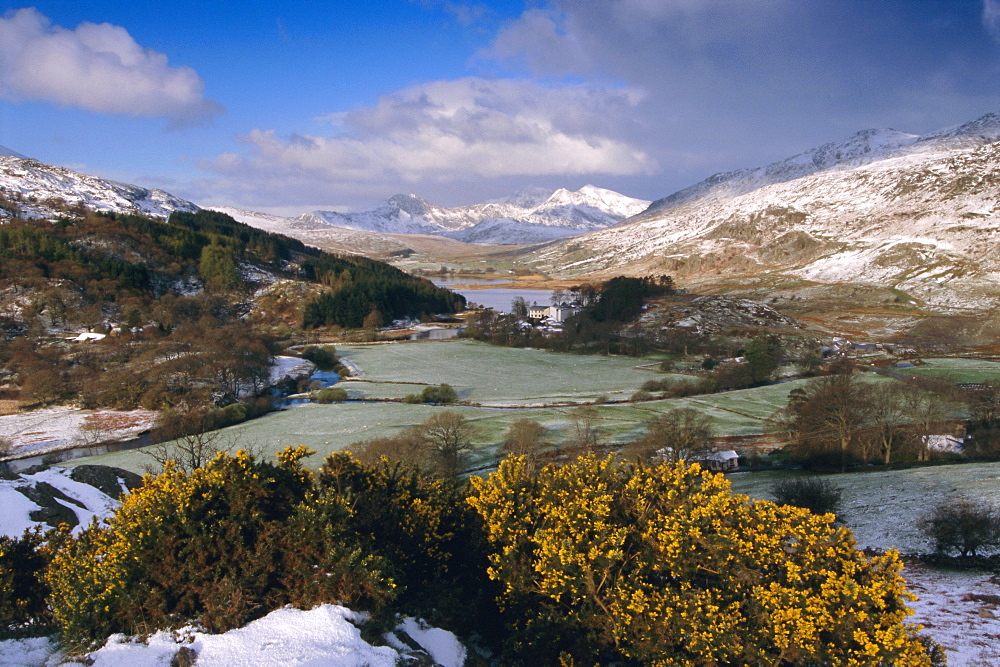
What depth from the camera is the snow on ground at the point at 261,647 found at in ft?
30.6

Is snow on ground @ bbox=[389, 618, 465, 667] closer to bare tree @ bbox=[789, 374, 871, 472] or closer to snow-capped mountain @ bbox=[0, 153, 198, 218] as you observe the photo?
bare tree @ bbox=[789, 374, 871, 472]

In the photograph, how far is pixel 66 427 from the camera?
172 feet

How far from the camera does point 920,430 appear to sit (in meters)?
38.0

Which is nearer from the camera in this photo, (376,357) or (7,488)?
(7,488)

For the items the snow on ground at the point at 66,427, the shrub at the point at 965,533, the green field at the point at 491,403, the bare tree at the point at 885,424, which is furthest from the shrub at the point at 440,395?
the shrub at the point at 965,533

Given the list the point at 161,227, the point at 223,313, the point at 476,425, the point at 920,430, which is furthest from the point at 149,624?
the point at 161,227

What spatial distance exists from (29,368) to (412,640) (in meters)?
77.0

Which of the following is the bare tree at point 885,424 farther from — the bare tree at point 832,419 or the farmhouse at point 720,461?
the farmhouse at point 720,461

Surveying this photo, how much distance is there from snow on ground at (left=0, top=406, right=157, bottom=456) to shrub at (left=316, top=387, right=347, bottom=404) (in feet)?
52.8

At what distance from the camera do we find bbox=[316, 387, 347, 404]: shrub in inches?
2463

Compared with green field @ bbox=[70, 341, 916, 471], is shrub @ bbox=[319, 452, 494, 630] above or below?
above

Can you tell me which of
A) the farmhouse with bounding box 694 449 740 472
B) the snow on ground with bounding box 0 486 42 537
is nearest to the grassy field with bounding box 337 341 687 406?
the farmhouse with bounding box 694 449 740 472

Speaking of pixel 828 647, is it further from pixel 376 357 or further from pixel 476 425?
pixel 376 357

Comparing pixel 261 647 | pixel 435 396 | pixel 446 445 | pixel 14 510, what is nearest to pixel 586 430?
pixel 446 445
